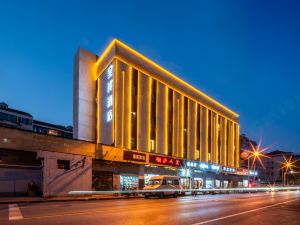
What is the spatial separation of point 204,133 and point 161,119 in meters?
15.7

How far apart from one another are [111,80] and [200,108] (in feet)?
A: 78.5

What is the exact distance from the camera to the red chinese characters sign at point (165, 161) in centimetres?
4569

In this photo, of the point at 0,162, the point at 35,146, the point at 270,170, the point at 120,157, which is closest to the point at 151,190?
Answer: the point at 120,157

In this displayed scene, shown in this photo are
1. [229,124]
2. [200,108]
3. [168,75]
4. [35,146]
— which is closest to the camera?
[35,146]

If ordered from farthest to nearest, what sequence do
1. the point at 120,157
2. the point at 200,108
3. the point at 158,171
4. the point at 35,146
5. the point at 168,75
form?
the point at 200,108
the point at 168,75
the point at 158,171
the point at 120,157
the point at 35,146

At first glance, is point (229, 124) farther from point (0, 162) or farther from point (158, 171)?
point (0, 162)

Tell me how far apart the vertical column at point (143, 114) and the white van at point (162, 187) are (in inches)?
461

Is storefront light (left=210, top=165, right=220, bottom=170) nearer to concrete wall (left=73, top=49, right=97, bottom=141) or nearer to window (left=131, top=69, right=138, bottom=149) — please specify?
window (left=131, top=69, right=138, bottom=149)

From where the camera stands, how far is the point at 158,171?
1919 inches

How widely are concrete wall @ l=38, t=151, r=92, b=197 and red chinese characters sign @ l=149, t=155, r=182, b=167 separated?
11156mm

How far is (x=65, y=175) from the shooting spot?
111 feet

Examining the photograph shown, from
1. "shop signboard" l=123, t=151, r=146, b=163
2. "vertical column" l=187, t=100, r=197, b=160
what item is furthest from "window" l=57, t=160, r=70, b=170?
"vertical column" l=187, t=100, r=197, b=160

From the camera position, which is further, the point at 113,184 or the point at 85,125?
the point at 85,125

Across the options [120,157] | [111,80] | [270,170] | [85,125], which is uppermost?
[111,80]
